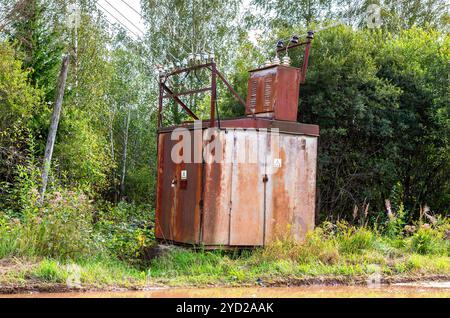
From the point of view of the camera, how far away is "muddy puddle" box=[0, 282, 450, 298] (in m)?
6.95

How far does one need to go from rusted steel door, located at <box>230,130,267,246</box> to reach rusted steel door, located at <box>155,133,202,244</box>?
60 cm

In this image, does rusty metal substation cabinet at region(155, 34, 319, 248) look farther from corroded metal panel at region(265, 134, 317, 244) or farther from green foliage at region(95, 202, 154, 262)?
green foliage at region(95, 202, 154, 262)

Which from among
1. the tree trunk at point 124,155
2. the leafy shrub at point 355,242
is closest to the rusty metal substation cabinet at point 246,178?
the leafy shrub at point 355,242

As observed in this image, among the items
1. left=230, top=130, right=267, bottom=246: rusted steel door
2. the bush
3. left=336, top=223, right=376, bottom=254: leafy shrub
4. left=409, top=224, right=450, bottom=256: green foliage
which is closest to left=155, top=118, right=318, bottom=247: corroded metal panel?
left=230, top=130, right=267, bottom=246: rusted steel door

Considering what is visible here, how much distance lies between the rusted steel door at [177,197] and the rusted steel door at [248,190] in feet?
1.98

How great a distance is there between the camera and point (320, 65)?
548 inches

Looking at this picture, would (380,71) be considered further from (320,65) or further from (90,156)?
(90,156)

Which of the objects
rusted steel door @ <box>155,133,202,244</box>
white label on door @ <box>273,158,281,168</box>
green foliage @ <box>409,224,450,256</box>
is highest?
white label on door @ <box>273,158,281,168</box>

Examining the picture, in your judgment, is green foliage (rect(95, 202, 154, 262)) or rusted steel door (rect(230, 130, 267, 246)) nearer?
rusted steel door (rect(230, 130, 267, 246))

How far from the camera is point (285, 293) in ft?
24.0

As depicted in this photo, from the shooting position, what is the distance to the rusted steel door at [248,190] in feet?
30.9

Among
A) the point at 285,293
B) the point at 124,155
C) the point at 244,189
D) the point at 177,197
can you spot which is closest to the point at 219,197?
the point at 244,189

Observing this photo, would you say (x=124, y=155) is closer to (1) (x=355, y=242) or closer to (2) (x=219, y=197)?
(2) (x=219, y=197)
